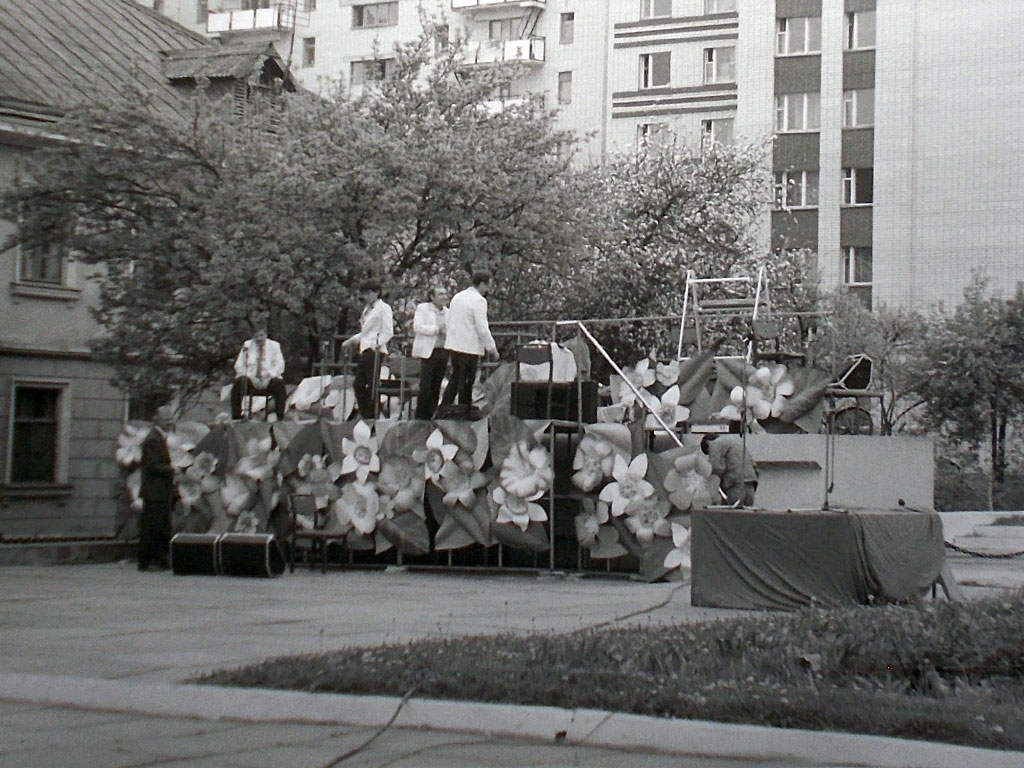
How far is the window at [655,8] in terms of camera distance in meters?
58.3

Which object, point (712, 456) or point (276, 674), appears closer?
point (276, 674)

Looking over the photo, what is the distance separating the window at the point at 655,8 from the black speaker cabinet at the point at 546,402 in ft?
136

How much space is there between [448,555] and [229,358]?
29.9 ft

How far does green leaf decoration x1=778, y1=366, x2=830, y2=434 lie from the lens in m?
22.0

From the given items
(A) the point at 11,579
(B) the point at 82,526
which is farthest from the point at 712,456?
(B) the point at 82,526

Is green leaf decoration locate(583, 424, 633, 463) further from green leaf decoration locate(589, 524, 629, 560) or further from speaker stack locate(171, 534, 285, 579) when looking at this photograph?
speaker stack locate(171, 534, 285, 579)

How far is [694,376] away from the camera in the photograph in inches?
860

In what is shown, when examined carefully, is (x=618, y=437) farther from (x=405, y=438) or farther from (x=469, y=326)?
(x=405, y=438)

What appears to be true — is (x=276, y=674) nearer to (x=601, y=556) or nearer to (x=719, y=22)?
(x=601, y=556)

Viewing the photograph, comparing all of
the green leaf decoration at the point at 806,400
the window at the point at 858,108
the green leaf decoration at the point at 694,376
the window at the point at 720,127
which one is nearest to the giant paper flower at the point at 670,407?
the green leaf decoration at the point at 694,376

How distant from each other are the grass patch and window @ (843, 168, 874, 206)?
43580mm

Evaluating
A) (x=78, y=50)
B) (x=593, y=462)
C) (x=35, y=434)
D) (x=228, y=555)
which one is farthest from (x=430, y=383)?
(x=78, y=50)

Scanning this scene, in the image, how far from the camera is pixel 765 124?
54.3 m

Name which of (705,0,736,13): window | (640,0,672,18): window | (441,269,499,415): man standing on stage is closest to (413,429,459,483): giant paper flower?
(441,269,499,415): man standing on stage
